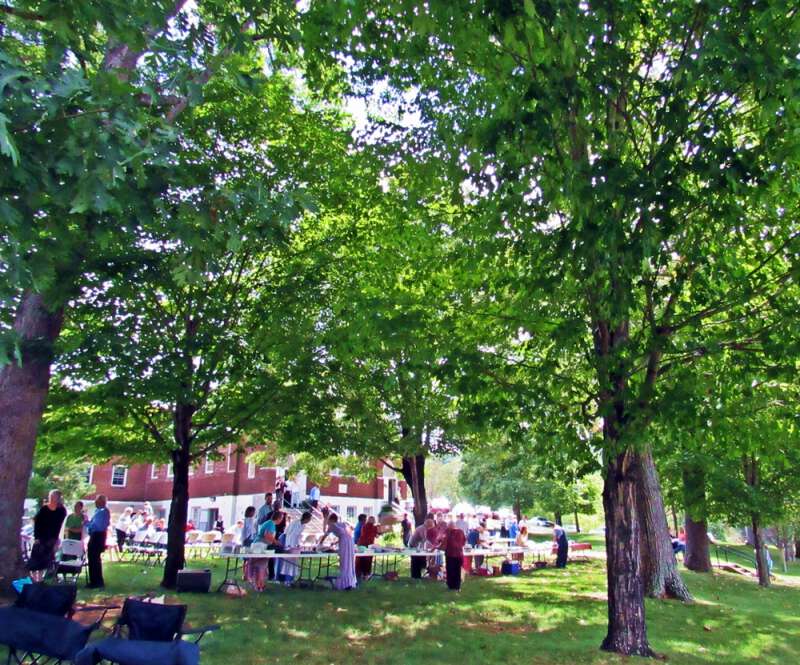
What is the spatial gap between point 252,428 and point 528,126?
10189mm

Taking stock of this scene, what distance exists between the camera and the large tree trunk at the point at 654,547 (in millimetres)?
14500

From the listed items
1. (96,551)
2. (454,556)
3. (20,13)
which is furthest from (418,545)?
(20,13)

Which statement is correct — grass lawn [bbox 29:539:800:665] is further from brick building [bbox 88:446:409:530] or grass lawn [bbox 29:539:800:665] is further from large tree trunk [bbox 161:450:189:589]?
brick building [bbox 88:446:409:530]

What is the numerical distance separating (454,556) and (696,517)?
908 centimetres

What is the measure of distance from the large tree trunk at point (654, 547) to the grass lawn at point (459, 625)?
0.71 m

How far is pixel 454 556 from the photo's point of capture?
1502 cm

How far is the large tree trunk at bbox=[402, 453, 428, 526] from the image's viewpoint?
74.4 feet


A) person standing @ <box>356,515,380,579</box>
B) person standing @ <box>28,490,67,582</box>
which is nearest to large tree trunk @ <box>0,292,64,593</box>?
person standing @ <box>28,490,67,582</box>

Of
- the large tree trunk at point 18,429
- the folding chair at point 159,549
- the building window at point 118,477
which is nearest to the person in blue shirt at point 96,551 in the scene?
the large tree trunk at point 18,429

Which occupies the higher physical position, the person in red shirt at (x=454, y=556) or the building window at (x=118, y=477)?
the building window at (x=118, y=477)

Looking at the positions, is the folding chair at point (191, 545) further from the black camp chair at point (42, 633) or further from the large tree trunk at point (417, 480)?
the black camp chair at point (42, 633)

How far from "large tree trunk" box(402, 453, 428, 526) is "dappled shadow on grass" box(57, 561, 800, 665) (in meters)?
6.49

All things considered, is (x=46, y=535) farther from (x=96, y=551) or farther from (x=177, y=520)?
(x=177, y=520)

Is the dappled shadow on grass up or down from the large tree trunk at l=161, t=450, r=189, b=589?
down
